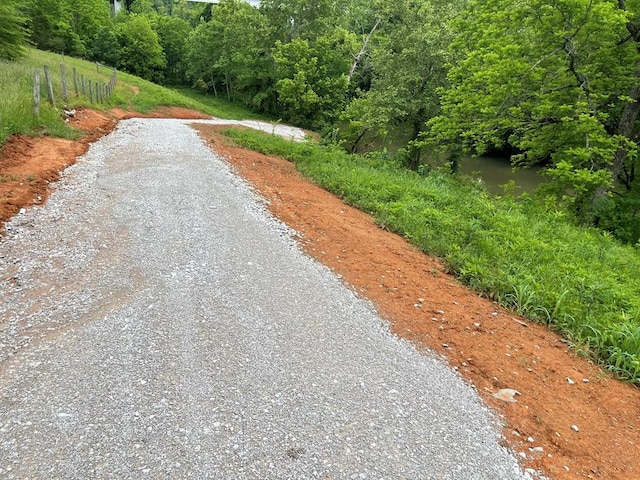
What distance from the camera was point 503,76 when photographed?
10594 mm

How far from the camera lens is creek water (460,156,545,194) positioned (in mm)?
23980

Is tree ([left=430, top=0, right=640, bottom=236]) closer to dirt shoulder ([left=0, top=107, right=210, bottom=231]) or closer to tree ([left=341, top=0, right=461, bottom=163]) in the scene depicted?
tree ([left=341, top=0, right=461, bottom=163])

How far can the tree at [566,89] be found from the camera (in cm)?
940

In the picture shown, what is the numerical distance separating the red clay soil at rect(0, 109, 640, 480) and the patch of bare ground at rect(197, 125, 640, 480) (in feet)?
0.03

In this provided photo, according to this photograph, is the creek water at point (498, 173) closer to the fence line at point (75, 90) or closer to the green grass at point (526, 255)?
the green grass at point (526, 255)

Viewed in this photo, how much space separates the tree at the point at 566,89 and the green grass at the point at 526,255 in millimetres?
1752

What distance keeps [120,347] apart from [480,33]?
1321 centimetres

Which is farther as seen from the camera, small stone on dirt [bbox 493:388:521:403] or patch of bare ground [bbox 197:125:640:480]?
small stone on dirt [bbox 493:388:521:403]

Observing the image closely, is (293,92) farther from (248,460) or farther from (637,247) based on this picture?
(248,460)

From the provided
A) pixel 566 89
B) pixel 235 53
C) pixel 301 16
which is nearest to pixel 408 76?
pixel 566 89

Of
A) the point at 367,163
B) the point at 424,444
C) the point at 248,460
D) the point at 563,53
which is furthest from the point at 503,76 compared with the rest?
the point at 248,460

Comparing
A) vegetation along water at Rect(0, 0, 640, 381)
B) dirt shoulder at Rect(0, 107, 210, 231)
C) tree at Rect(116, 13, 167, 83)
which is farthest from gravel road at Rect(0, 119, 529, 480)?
tree at Rect(116, 13, 167, 83)

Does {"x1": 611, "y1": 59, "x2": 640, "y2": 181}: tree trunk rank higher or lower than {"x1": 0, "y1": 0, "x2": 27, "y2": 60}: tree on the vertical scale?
lower

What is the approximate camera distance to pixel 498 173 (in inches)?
1104
